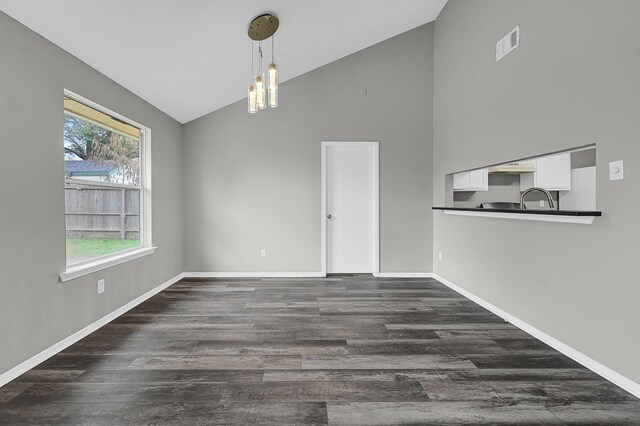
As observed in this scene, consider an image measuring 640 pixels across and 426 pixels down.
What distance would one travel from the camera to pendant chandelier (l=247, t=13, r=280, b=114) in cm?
276

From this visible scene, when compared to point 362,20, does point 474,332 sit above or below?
below

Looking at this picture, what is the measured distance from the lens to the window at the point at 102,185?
282 cm

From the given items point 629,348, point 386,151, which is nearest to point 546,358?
point 629,348

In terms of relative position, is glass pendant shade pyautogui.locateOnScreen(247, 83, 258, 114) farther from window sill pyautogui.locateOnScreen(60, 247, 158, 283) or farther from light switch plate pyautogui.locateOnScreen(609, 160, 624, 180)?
light switch plate pyautogui.locateOnScreen(609, 160, 624, 180)

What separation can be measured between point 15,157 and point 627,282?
391 centimetres

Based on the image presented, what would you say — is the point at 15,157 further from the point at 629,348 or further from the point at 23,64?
the point at 629,348

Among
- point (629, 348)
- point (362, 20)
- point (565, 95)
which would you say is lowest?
point (629, 348)

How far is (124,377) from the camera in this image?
2166mm

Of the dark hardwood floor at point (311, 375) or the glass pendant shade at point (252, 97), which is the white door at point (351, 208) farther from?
the glass pendant shade at point (252, 97)

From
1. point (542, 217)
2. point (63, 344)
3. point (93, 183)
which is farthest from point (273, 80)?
point (63, 344)

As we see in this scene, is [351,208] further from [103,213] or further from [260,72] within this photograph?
[103,213]

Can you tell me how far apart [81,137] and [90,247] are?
3.24 feet

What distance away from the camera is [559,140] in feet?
8.35

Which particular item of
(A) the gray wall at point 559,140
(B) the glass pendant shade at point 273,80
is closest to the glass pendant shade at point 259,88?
(B) the glass pendant shade at point 273,80
